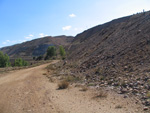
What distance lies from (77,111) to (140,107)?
8.24 ft

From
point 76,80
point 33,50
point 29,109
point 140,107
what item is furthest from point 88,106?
point 33,50

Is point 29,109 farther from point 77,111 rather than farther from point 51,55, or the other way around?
point 51,55

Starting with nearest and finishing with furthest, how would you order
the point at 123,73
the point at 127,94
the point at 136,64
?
the point at 127,94, the point at 123,73, the point at 136,64

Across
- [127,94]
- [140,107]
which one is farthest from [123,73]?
[140,107]

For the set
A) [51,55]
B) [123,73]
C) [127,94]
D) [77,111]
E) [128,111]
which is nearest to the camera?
[128,111]

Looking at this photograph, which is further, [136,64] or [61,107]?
[136,64]

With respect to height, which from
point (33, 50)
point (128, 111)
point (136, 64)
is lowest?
point (128, 111)

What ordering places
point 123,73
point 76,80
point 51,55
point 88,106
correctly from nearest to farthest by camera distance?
point 88,106
point 123,73
point 76,80
point 51,55

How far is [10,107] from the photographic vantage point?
728cm

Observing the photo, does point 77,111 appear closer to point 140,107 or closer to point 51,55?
point 140,107

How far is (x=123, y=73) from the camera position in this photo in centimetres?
1028

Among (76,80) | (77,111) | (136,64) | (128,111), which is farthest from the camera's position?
(76,80)

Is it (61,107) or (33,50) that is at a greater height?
(33,50)

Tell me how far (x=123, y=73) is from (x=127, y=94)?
324 centimetres
